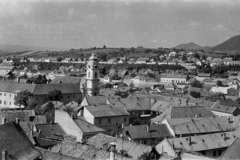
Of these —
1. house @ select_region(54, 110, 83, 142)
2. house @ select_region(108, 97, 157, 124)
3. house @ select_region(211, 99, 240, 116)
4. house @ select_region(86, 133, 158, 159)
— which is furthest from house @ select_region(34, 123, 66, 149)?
house @ select_region(211, 99, 240, 116)

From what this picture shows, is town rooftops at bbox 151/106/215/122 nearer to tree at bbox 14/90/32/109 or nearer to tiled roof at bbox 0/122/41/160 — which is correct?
tree at bbox 14/90/32/109

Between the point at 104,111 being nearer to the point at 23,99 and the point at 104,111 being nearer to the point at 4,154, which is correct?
the point at 23,99

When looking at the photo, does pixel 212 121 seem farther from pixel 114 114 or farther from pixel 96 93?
pixel 96 93

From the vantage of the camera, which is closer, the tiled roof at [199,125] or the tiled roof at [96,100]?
the tiled roof at [199,125]

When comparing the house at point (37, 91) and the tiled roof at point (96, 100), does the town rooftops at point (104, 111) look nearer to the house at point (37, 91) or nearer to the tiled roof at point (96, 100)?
the tiled roof at point (96, 100)

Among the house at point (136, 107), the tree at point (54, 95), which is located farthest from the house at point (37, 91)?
the house at point (136, 107)

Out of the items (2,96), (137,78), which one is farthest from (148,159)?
(137,78)

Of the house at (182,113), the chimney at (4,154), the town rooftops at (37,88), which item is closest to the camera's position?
the chimney at (4,154)

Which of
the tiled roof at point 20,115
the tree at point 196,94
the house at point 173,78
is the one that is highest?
the tiled roof at point 20,115
